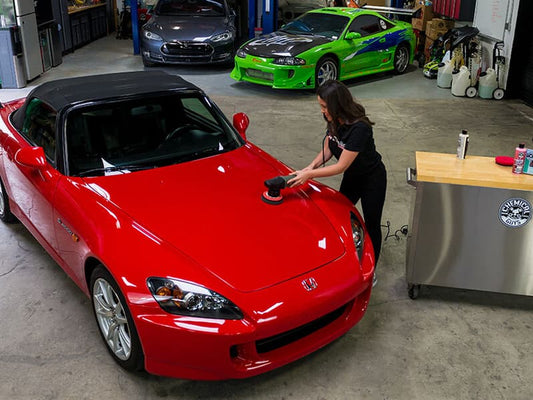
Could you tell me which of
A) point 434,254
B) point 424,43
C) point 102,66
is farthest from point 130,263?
point 424,43

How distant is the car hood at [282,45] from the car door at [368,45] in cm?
64

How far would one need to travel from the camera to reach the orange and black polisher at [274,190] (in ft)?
11.0

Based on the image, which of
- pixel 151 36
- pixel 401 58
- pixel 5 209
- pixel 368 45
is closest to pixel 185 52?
pixel 151 36

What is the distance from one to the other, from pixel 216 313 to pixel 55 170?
62.0 inches

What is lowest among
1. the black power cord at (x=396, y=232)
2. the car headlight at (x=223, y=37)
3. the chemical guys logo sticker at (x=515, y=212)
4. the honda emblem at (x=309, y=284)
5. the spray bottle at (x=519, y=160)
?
the black power cord at (x=396, y=232)

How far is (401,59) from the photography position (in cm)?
1105

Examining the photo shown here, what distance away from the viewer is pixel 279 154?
6.64m

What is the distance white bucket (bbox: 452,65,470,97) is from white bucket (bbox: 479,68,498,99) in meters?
0.22

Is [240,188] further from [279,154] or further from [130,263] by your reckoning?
[279,154]

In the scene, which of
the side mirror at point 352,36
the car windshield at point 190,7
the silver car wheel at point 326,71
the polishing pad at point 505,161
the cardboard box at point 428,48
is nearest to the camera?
the polishing pad at point 505,161

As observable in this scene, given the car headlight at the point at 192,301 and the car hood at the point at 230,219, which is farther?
the car hood at the point at 230,219

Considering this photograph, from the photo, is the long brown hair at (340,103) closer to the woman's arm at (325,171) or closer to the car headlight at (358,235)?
the woman's arm at (325,171)

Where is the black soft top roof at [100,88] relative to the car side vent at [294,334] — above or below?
above

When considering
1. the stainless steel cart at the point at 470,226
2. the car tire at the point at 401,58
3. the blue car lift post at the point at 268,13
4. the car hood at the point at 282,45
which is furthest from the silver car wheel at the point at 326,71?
the stainless steel cart at the point at 470,226
